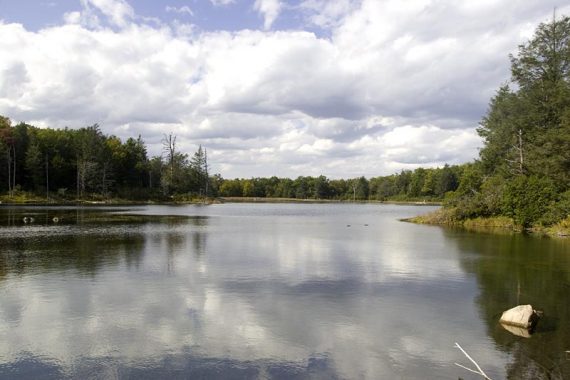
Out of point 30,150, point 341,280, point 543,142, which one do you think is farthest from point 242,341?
point 30,150

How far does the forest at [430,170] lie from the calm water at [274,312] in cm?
1590

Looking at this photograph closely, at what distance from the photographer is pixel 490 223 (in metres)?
45.7

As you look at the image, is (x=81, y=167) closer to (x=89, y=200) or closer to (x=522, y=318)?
(x=89, y=200)

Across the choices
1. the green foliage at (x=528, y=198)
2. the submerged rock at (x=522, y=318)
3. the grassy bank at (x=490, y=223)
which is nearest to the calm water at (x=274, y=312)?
the submerged rock at (x=522, y=318)

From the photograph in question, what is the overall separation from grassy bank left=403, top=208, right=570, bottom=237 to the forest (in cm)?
44

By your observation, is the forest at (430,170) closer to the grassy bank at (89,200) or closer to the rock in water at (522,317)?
the grassy bank at (89,200)

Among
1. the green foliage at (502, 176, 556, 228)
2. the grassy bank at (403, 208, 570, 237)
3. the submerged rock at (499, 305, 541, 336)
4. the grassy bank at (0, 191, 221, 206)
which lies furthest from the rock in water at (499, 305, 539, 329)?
the grassy bank at (0, 191, 221, 206)

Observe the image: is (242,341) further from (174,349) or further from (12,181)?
(12,181)

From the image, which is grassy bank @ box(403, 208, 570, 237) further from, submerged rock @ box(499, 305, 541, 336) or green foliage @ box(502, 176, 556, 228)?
submerged rock @ box(499, 305, 541, 336)

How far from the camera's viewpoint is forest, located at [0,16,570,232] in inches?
1596

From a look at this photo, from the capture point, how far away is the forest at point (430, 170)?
4053 centimetres

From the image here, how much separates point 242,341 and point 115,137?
436 ft

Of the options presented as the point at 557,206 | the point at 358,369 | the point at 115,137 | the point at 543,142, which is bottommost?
the point at 358,369

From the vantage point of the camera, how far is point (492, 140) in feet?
166
